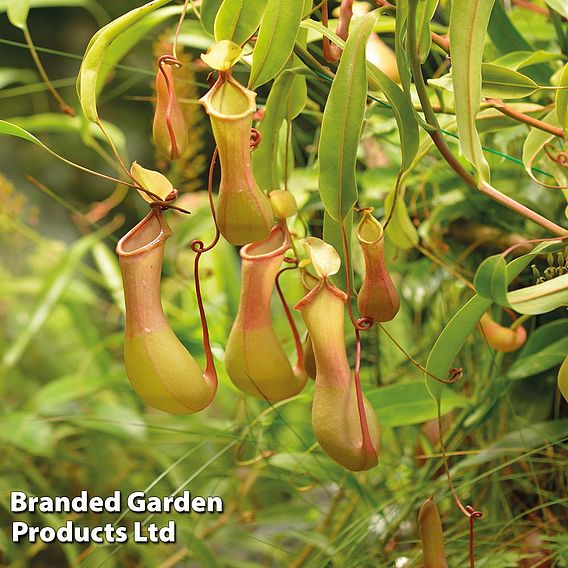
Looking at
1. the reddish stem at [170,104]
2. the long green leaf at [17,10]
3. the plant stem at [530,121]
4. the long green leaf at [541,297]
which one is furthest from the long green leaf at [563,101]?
the long green leaf at [17,10]

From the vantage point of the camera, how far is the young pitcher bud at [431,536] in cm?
44

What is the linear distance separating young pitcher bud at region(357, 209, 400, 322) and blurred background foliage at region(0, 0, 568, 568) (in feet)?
0.63

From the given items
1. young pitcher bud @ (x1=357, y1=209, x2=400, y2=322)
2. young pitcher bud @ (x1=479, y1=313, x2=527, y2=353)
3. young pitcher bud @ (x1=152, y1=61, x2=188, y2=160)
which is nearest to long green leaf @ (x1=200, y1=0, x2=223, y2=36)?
young pitcher bud @ (x1=152, y1=61, x2=188, y2=160)

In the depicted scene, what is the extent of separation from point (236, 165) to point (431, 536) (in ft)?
0.84

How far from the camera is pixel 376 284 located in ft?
1.30

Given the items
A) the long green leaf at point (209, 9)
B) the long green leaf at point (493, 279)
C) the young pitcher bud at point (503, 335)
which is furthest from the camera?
the young pitcher bud at point (503, 335)

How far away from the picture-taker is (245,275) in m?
0.40

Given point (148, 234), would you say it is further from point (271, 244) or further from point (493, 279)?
point (493, 279)

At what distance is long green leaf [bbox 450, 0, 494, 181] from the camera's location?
37cm

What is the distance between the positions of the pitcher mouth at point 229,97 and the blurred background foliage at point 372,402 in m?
0.24

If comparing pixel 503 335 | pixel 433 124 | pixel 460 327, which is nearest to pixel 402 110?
pixel 433 124

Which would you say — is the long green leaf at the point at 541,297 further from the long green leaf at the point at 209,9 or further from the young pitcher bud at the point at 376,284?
the long green leaf at the point at 209,9

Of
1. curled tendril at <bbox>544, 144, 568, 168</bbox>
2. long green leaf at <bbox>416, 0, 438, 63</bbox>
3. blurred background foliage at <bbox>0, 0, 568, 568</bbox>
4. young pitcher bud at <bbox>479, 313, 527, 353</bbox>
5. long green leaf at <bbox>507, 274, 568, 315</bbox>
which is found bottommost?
blurred background foliage at <bbox>0, 0, 568, 568</bbox>

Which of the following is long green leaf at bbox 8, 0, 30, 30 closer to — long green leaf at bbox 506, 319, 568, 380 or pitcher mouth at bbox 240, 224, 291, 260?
pitcher mouth at bbox 240, 224, 291, 260
